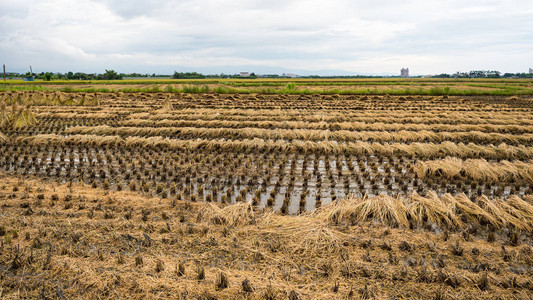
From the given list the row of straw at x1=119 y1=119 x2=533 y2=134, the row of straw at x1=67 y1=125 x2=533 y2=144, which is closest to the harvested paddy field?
the row of straw at x1=67 y1=125 x2=533 y2=144

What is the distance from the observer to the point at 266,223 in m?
4.57

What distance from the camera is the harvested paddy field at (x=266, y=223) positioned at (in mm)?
3277

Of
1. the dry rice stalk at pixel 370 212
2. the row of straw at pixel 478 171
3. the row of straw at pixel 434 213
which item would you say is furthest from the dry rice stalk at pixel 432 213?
the row of straw at pixel 478 171

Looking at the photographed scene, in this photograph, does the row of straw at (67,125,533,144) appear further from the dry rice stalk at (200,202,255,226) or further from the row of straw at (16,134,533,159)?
the dry rice stalk at (200,202,255,226)

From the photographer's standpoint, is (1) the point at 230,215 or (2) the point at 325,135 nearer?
(1) the point at 230,215

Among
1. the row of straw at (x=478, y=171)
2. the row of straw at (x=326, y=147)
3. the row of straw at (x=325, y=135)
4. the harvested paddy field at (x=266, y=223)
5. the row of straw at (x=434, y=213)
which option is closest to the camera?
the harvested paddy field at (x=266, y=223)

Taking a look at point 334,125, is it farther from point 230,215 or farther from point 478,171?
point 230,215

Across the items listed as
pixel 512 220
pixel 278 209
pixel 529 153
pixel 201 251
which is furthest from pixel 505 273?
pixel 529 153

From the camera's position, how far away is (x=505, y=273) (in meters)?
3.47

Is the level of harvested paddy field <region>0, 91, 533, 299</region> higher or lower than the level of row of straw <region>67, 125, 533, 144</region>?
lower

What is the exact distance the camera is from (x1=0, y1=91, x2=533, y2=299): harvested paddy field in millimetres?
3277


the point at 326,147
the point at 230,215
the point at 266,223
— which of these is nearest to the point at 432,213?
the point at 266,223

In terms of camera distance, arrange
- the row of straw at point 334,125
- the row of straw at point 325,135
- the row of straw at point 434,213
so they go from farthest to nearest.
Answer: the row of straw at point 334,125 → the row of straw at point 325,135 → the row of straw at point 434,213

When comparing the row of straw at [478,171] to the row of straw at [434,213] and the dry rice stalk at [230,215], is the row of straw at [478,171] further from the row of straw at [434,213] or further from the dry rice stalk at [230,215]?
the dry rice stalk at [230,215]
